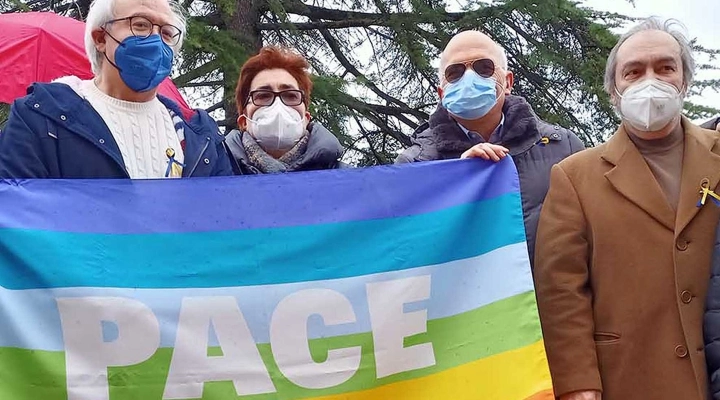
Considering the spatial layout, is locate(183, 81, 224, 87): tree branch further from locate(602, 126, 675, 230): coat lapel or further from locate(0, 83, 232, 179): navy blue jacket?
locate(602, 126, 675, 230): coat lapel

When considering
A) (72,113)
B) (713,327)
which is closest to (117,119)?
(72,113)

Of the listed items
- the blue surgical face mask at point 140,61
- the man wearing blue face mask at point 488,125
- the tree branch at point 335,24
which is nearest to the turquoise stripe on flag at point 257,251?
the man wearing blue face mask at point 488,125

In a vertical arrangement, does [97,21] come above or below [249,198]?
above

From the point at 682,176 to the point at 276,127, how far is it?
5.26ft

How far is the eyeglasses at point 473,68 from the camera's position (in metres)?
3.48

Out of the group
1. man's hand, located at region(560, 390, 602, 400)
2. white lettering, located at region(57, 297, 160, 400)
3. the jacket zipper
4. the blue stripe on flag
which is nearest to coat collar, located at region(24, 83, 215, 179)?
the blue stripe on flag

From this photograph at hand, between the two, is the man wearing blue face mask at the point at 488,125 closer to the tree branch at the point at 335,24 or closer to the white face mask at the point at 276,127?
the white face mask at the point at 276,127

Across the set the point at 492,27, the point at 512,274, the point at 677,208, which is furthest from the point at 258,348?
the point at 492,27

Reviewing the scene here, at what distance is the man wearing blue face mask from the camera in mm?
3322

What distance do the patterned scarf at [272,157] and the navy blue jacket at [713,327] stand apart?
166cm

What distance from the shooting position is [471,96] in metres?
3.40

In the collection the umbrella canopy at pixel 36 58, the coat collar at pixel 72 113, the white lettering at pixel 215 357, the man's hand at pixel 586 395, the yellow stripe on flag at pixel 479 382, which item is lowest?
the man's hand at pixel 586 395

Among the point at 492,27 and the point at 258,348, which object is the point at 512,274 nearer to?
the point at 258,348

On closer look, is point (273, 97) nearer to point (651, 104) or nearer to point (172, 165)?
point (172, 165)
